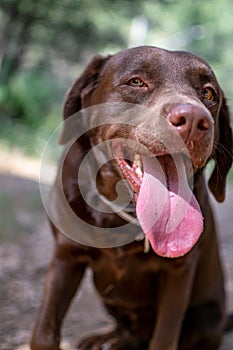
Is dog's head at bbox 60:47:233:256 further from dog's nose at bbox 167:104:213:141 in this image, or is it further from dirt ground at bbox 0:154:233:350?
dirt ground at bbox 0:154:233:350

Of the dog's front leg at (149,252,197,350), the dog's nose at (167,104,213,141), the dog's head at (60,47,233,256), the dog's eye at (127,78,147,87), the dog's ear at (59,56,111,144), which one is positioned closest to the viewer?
the dog's nose at (167,104,213,141)

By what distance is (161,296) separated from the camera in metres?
3.18

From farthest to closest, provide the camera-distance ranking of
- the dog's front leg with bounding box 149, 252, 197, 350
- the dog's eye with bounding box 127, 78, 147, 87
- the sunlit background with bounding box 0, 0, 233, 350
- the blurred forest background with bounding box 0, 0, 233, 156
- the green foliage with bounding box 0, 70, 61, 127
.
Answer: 1. the green foliage with bounding box 0, 70, 61, 127
2. the blurred forest background with bounding box 0, 0, 233, 156
3. the sunlit background with bounding box 0, 0, 233, 350
4. the dog's front leg with bounding box 149, 252, 197, 350
5. the dog's eye with bounding box 127, 78, 147, 87

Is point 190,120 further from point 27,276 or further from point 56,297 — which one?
point 27,276

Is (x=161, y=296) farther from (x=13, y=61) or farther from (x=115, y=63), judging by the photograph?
(x=13, y=61)

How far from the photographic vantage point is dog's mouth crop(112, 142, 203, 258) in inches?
98.6

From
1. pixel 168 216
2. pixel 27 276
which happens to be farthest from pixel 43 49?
pixel 168 216

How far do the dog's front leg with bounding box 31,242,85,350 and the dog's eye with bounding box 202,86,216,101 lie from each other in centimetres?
106

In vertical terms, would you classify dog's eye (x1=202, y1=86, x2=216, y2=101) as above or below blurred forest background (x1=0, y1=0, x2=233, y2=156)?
above

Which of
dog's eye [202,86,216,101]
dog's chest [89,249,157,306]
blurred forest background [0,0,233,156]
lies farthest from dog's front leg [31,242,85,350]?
blurred forest background [0,0,233,156]

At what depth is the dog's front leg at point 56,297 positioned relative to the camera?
3.09 m

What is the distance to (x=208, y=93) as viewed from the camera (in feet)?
9.54

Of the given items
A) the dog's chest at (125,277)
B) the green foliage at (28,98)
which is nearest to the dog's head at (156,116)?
the dog's chest at (125,277)

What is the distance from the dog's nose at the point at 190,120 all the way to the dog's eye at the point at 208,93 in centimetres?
51
